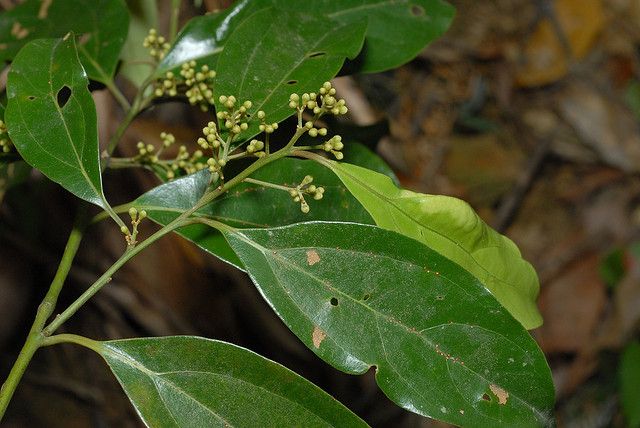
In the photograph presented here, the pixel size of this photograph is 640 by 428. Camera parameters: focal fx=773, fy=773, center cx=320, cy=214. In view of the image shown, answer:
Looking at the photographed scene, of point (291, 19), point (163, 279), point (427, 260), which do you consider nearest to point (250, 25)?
point (291, 19)

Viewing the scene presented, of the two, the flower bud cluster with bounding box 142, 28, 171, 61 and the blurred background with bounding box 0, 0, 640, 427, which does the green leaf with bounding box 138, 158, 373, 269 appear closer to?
the flower bud cluster with bounding box 142, 28, 171, 61

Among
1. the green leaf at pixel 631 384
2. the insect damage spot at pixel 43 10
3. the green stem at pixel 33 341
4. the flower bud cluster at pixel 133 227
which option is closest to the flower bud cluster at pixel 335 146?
the flower bud cluster at pixel 133 227

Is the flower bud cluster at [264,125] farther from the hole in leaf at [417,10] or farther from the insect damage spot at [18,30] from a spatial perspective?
the insect damage spot at [18,30]

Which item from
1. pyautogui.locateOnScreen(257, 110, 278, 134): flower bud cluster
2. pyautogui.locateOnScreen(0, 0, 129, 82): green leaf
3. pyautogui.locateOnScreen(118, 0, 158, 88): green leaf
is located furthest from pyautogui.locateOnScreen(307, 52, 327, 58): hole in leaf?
pyautogui.locateOnScreen(118, 0, 158, 88): green leaf

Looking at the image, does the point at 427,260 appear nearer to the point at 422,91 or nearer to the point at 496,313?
the point at 496,313

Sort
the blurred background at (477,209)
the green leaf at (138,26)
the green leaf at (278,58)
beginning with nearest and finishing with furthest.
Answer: the green leaf at (278,58) < the green leaf at (138,26) < the blurred background at (477,209)

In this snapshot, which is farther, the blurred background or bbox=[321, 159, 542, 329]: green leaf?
the blurred background

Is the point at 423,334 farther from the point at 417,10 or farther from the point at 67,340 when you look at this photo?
the point at 417,10
